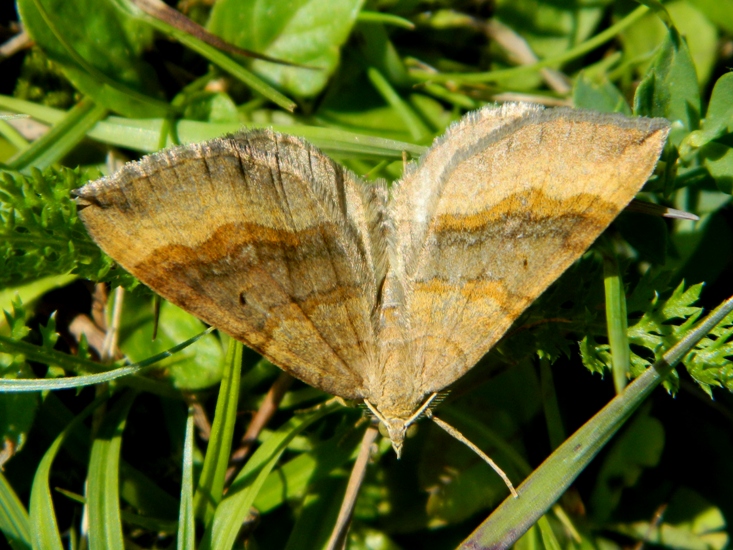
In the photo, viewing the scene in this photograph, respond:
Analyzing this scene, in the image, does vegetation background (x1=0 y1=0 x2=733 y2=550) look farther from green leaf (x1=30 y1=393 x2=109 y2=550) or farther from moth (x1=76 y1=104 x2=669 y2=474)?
moth (x1=76 y1=104 x2=669 y2=474)

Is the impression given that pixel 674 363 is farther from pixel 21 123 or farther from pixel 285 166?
pixel 21 123

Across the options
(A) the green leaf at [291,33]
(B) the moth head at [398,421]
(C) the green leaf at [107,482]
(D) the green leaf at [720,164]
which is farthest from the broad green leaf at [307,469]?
(D) the green leaf at [720,164]

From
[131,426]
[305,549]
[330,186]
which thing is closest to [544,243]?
[330,186]

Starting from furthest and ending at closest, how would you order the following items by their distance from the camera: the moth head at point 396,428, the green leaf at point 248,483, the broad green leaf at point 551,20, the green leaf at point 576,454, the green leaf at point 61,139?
the broad green leaf at point 551,20, the green leaf at point 61,139, the green leaf at point 248,483, the moth head at point 396,428, the green leaf at point 576,454

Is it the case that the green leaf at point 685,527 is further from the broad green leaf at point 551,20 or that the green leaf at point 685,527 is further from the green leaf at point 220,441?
the broad green leaf at point 551,20

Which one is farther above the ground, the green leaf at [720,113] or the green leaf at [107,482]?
the green leaf at [720,113]

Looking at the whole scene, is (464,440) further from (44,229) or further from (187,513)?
(44,229)

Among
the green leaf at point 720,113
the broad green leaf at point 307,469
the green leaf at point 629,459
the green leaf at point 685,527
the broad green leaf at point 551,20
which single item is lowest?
the green leaf at point 685,527
